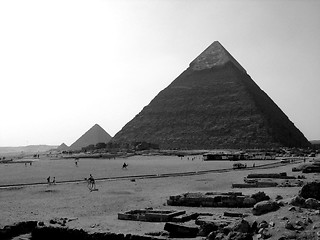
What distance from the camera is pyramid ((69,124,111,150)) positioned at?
161000mm

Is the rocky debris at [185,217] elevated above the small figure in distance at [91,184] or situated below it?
below

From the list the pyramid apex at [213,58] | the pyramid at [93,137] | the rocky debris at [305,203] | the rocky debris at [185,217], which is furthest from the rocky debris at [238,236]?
the pyramid at [93,137]

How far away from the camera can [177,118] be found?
12738 cm

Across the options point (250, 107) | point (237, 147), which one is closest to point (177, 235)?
point (237, 147)

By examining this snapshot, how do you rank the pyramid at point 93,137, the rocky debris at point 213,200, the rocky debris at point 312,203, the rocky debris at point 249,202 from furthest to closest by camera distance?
the pyramid at point 93,137 < the rocky debris at point 213,200 < the rocky debris at point 249,202 < the rocky debris at point 312,203

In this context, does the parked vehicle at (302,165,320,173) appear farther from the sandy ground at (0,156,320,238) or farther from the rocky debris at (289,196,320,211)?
the rocky debris at (289,196,320,211)

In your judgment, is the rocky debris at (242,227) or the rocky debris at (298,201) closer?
the rocky debris at (242,227)

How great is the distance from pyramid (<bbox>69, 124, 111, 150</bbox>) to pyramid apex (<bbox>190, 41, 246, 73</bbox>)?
45.6m

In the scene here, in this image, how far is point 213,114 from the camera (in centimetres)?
12375

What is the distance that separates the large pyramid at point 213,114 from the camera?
108 metres

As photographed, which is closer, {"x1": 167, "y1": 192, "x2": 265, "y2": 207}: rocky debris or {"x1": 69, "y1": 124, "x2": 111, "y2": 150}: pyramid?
{"x1": 167, "y1": 192, "x2": 265, "y2": 207}: rocky debris

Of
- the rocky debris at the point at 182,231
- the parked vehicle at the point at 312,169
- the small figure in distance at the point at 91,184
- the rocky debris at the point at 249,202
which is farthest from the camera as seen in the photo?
the parked vehicle at the point at 312,169

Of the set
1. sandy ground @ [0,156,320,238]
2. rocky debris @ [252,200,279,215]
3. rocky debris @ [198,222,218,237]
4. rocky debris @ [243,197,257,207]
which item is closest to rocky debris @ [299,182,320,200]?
rocky debris @ [252,200,279,215]

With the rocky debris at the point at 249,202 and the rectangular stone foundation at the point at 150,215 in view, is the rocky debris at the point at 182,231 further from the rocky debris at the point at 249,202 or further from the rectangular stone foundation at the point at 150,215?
the rocky debris at the point at 249,202
